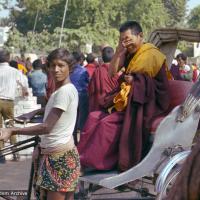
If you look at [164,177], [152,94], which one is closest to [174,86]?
[152,94]

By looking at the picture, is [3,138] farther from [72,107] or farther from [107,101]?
[107,101]

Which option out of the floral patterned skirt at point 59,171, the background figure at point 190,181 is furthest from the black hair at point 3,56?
the background figure at point 190,181

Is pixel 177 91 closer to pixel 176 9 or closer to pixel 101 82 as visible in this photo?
pixel 101 82

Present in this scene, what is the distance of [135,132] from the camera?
5656 mm

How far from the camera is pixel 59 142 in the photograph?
14.9 feet

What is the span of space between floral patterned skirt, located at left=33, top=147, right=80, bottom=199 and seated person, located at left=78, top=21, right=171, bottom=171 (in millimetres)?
1151

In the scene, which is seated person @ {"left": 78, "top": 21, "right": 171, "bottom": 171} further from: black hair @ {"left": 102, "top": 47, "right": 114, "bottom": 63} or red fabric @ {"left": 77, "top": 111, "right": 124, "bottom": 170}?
black hair @ {"left": 102, "top": 47, "right": 114, "bottom": 63}

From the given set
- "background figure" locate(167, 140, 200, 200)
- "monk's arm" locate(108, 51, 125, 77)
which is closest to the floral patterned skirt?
"monk's arm" locate(108, 51, 125, 77)

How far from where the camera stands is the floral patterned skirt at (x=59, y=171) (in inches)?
177

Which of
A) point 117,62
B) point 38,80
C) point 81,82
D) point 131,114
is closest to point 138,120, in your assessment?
point 131,114

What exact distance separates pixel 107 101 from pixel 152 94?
46 cm

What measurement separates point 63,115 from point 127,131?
1247 millimetres

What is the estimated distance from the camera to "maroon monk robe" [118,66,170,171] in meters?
5.62

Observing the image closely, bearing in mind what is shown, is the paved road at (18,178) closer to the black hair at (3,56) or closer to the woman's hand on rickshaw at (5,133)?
the black hair at (3,56)
